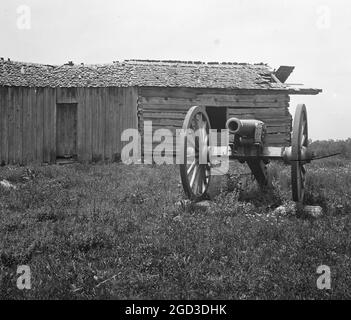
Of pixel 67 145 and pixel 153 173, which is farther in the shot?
pixel 67 145

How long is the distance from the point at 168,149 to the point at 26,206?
10.7 m

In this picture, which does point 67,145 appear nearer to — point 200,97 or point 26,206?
point 200,97

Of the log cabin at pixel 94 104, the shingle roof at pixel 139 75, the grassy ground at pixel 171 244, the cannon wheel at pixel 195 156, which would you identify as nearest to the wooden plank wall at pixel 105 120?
the log cabin at pixel 94 104

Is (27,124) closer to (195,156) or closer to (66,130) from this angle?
(66,130)

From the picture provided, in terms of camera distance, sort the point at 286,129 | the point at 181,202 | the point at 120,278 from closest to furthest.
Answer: the point at 120,278
the point at 181,202
the point at 286,129

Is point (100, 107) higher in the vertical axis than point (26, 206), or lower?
higher

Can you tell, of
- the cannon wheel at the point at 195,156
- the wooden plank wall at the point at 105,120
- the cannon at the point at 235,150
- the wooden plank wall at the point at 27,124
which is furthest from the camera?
the wooden plank wall at the point at 105,120

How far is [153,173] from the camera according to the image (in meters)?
11.5

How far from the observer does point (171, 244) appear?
5.20 metres

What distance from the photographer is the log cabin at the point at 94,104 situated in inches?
689

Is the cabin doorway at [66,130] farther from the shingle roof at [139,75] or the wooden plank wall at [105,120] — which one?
the shingle roof at [139,75]

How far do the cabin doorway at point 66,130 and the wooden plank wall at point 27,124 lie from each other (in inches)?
11.7

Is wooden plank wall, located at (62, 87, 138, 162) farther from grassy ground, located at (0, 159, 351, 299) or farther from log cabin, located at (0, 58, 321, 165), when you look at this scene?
grassy ground, located at (0, 159, 351, 299)
